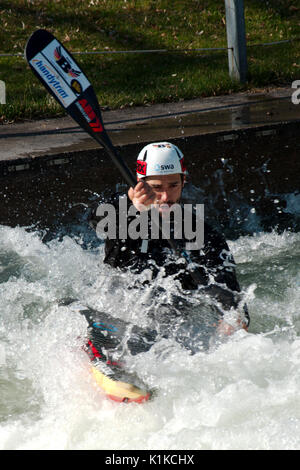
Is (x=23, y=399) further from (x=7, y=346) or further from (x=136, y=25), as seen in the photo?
(x=136, y=25)

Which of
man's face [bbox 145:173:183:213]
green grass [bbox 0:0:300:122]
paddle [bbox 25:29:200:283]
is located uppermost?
paddle [bbox 25:29:200:283]

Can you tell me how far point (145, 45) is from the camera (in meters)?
9.48

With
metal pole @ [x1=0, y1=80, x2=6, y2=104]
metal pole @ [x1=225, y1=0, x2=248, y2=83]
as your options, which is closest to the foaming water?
metal pole @ [x1=0, y1=80, x2=6, y2=104]

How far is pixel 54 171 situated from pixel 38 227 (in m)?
0.57

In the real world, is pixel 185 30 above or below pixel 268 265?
above

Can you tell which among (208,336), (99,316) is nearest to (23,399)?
(99,316)

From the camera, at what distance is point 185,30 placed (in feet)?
32.8

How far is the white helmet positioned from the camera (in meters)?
3.86

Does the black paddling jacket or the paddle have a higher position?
the paddle

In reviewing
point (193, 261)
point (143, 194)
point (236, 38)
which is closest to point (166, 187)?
point (143, 194)

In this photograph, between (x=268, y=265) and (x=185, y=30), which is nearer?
(x=268, y=265)

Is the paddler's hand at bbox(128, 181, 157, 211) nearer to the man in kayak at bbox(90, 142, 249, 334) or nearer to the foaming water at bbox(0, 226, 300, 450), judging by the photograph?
the man in kayak at bbox(90, 142, 249, 334)

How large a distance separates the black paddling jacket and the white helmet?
0.99 feet

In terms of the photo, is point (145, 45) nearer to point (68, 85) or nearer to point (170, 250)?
point (68, 85)
